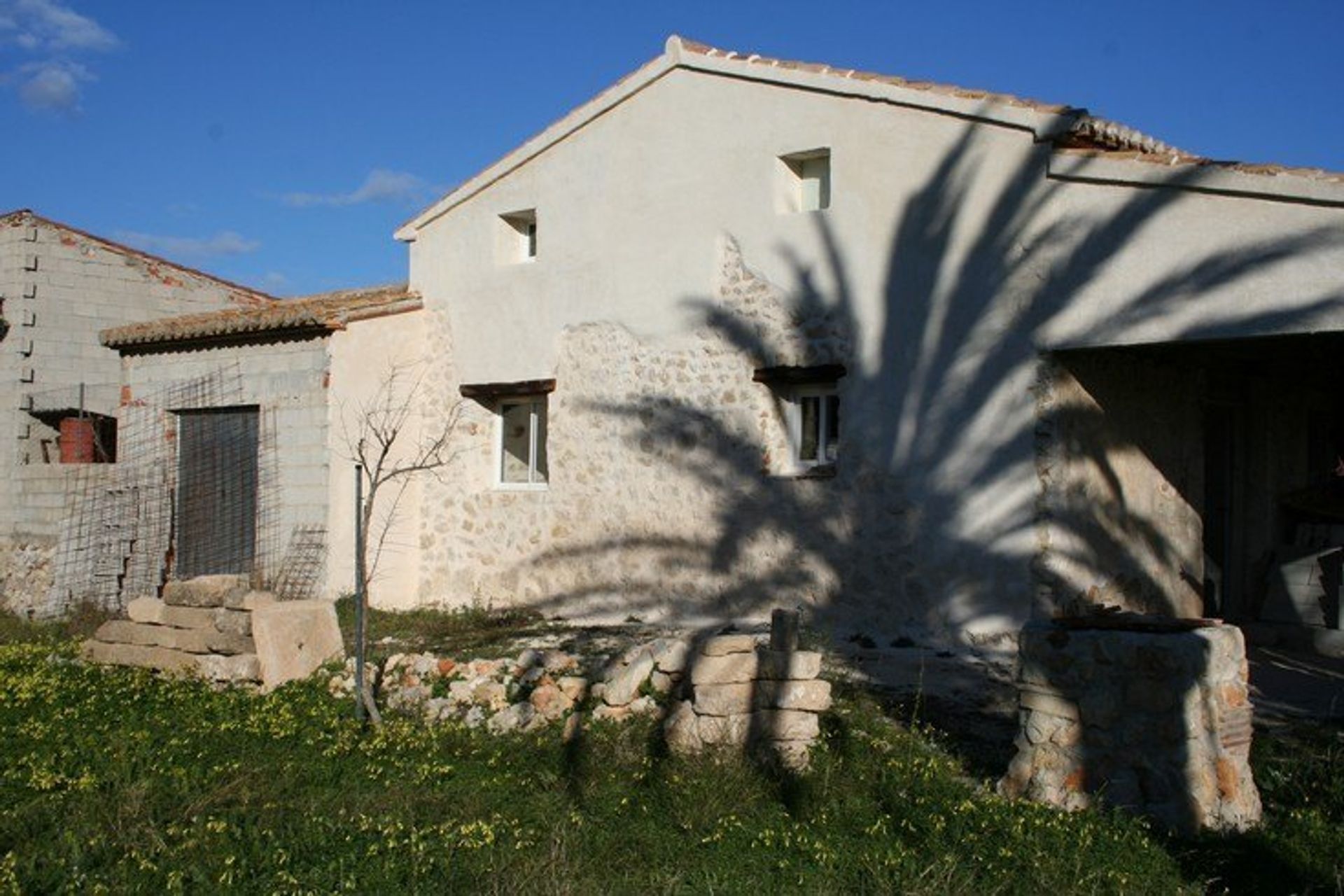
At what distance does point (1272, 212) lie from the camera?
8133 millimetres

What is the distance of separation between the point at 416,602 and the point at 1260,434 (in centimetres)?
908

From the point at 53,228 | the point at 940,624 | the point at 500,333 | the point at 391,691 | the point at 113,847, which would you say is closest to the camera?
the point at 113,847

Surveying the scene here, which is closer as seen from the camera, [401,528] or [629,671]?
[629,671]

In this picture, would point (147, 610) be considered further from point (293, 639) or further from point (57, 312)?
point (57, 312)

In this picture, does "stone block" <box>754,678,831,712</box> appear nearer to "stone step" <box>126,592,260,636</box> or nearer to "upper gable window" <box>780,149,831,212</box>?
"stone step" <box>126,592,260,636</box>

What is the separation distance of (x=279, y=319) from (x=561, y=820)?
30.7 ft

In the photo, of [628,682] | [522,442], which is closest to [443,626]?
[522,442]

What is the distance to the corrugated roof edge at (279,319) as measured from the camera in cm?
1362

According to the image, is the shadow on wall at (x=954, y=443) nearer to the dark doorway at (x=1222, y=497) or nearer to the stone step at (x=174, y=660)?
the dark doorway at (x=1222, y=497)

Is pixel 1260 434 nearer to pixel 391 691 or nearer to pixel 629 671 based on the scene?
pixel 629 671

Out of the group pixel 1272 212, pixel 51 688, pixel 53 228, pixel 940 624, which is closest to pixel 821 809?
pixel 940 624

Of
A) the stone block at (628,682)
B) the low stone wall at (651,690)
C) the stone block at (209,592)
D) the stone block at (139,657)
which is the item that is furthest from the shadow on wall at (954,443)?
the stone block at (139,657)

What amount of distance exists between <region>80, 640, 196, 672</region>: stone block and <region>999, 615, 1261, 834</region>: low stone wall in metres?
6.40

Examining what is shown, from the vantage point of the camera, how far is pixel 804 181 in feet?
37.2
